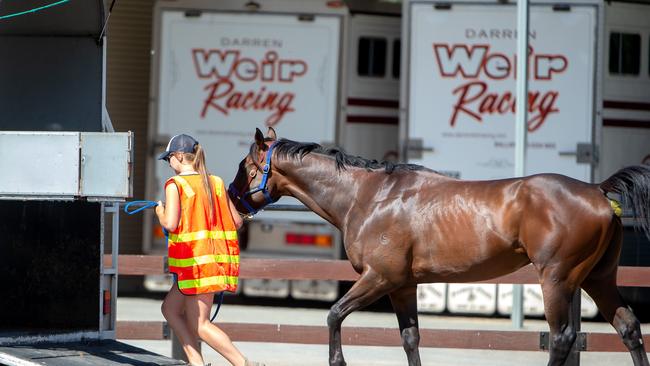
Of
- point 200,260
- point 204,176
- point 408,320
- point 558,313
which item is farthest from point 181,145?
point 558,313

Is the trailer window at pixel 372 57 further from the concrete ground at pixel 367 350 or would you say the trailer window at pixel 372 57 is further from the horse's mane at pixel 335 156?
the horse's mane at pixel 335 156

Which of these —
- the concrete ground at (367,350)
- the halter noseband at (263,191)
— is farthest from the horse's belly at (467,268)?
the concrete ground at (367,350)

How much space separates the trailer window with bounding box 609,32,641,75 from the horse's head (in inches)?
301

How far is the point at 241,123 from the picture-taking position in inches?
563

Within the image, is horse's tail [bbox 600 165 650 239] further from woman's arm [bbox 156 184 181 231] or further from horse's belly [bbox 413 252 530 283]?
woman's arm [bbox 156 184 181 231]

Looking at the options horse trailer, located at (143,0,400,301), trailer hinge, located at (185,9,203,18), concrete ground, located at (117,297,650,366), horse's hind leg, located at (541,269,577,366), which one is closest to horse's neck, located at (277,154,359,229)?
horse's hind leg, located at (541,269,577,366)

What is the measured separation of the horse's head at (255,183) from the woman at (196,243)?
513 millimetres

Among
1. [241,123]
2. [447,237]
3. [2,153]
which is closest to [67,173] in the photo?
[2,153]

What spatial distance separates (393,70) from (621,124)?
2767 mm

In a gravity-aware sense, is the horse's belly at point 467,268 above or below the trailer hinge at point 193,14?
below

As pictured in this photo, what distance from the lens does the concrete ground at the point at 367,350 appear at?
415 inches

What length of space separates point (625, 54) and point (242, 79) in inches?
177

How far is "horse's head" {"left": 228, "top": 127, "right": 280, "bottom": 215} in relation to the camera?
7.60m

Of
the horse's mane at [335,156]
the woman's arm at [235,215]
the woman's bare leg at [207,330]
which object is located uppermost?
the horse's mane at [335,156]
